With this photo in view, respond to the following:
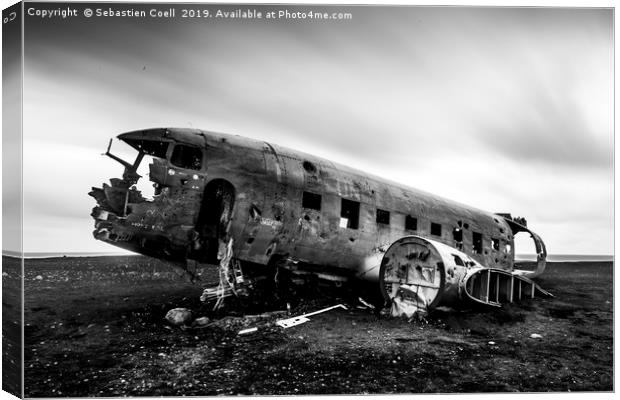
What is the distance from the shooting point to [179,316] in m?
8.17

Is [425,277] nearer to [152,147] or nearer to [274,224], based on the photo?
[274,224]

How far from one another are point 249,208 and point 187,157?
4.80 feet

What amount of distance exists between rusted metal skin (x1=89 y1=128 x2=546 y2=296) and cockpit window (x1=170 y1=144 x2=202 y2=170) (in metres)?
0.02

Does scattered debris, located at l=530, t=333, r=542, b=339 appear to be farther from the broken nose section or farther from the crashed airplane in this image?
the broken nose section

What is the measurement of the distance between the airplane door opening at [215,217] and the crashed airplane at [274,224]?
2 centimetres

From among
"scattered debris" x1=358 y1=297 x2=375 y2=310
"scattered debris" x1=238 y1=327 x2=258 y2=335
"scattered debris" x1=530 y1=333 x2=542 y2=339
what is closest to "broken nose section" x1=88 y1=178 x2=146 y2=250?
"scattered debris" x1=238 y1=327 x2=258 y2=335

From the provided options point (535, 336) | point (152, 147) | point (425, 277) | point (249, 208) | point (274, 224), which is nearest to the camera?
point (152, 147)

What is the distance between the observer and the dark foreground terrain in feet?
21.9

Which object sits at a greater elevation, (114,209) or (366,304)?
(114,209)

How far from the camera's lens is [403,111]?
8.73 metres

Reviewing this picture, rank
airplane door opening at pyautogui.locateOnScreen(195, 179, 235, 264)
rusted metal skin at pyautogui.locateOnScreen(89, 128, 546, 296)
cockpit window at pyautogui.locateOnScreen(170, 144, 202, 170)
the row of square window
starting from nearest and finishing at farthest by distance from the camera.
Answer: rusted metal skin at pyautogui.locateOnScreen(89, 128, 546, 296) → cockpit window at pyautogui.locateOnScreen(170, 144, 202, 170) → airplane door opening at pyautogui.locateOnScreen(195, 179, 235, 264) → the row of square window

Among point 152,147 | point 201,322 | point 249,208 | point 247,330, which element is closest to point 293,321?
point 247,330

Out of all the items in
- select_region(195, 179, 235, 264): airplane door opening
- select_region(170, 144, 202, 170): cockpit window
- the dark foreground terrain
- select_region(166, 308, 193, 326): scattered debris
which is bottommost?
the dark foreground terrain

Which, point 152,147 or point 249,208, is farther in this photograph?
point 249,208
